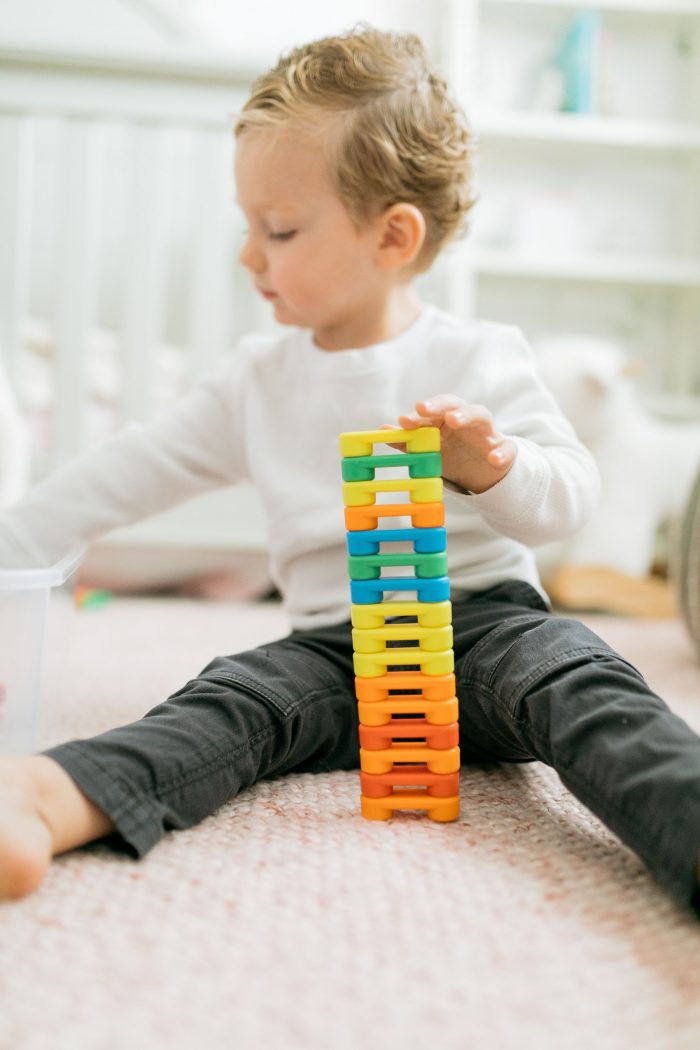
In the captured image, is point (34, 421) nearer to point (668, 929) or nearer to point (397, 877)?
point (397, 877)

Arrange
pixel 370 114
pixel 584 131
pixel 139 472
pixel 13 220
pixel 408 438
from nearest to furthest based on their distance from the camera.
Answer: pixel 408 438, pixel 370 114, pixel 139 472, pixel 13 220, pixel 584 131

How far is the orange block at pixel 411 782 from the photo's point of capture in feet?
1.97

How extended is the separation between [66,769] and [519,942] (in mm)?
250

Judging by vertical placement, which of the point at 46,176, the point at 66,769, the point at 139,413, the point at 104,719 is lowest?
the point at 104,719

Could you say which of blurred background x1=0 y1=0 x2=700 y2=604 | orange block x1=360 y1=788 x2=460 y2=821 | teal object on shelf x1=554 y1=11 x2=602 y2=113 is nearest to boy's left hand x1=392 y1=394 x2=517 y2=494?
orange block x1=360 y1=788 x2=460 y2=821

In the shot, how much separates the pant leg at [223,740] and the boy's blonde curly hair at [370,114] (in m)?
0.38

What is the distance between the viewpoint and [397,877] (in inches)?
20.1

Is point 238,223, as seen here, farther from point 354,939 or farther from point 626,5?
point 354,939

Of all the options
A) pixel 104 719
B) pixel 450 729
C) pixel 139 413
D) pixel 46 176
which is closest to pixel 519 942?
pixel 450 729

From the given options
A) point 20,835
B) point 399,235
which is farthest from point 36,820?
point 399,235

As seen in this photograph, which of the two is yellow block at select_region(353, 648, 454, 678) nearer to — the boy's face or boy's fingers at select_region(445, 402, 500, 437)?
boy's fingers at select_region(445, 402, 500, 437)

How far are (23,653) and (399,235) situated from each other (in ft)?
1.53

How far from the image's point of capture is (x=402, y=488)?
23.0 inches

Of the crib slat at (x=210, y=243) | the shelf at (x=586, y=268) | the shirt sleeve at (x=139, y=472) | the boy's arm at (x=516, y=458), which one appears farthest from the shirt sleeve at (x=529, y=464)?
the shelf at (x=586, y=268)
